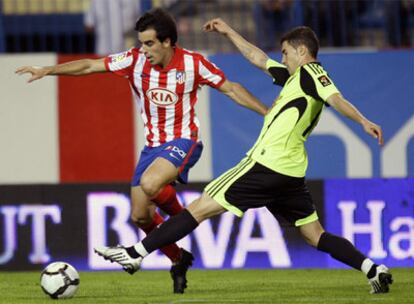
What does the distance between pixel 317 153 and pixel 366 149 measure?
0.56 metres

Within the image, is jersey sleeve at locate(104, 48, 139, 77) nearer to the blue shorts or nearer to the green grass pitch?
the blue shorts

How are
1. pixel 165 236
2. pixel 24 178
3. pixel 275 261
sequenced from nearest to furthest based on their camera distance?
pixel 165 236
pixel 275 261
pixel 24 178

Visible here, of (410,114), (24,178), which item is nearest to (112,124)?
(24,178)

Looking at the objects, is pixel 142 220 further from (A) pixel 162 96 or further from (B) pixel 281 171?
(B) pixel 281 171

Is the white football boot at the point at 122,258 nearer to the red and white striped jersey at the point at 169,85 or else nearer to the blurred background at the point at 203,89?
the red and white striped jersey at the point at 169,85

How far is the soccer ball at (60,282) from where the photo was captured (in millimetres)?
8383

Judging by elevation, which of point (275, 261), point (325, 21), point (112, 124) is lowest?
point (275, 261)

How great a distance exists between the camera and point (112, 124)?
560 inches

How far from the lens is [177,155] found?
29.6 ft

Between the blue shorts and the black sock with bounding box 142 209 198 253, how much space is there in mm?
752

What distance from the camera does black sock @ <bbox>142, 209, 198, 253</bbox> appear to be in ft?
27.1

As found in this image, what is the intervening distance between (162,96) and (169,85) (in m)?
0.10

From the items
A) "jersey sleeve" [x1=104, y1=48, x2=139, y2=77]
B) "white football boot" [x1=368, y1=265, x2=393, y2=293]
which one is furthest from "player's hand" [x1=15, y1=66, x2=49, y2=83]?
"white football boot" [x1=368, y1=265, x2=393, y2=293]

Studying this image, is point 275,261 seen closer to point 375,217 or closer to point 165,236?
point 375,217
